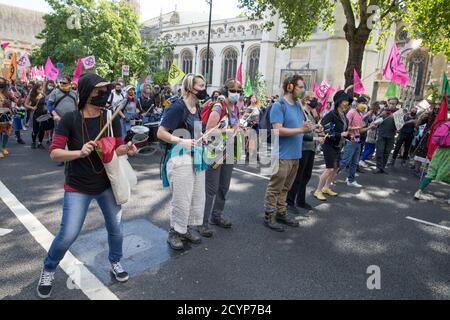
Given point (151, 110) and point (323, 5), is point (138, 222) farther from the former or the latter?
point (323, 5)

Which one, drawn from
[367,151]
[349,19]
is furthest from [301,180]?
[349,19]

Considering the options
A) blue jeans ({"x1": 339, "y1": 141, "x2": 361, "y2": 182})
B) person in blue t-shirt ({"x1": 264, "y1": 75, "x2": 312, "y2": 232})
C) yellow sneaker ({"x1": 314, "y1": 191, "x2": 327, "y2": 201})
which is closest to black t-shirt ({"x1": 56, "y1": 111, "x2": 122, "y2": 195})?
person in blue t-shirt ({"x1": 264, "y1": 75, "x2": 312, "y2": 232})

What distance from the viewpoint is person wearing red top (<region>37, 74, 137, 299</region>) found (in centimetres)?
261

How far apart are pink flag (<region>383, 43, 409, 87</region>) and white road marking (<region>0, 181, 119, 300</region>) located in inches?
397

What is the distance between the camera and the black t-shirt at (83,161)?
2645mm

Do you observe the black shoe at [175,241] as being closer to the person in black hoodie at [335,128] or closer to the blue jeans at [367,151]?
the person in black hoodie at [335,128]

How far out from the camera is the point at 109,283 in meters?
3.08

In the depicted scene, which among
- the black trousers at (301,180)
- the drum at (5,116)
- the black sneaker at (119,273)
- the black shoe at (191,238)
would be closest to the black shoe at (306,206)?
the black trousers at (301,180)

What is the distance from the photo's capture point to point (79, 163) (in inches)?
107

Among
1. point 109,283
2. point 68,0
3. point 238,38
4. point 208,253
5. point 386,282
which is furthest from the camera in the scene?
point 238,38

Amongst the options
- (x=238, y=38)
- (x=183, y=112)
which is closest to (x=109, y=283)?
(x=183, y=112)

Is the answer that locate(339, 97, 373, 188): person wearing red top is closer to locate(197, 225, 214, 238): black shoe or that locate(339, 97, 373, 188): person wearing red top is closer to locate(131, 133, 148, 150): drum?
locate(197, 225, 214, 238): black shoe

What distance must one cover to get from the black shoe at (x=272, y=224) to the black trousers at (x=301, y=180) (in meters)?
0.89
